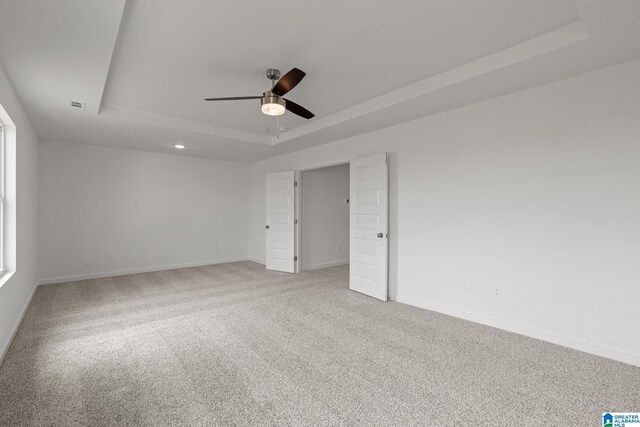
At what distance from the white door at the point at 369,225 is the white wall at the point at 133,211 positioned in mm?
3613

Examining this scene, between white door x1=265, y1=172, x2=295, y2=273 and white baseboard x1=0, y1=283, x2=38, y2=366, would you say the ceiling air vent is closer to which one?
white baseboard x1=0, y1=283, x2=38, y2=366

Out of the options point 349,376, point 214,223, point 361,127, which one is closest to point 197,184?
point 214,223

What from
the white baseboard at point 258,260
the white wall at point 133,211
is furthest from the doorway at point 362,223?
the white wall at point 133,211

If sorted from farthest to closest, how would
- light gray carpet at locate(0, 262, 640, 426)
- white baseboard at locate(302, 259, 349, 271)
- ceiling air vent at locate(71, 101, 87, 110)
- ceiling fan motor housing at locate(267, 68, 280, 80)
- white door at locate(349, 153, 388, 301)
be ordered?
white baseboard at locate(302, 259, 349, 271), white door at locate(349, 153, 388, 301), ceiling air vent at locate(71, 101, 87, 110), ceiling fan motor housing at locate(267, 68, 280, 80), light gray carpet at locate(0, 262, 640, 426)

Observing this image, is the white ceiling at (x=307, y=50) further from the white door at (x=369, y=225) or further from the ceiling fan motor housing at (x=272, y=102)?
the white door at (x=369, y=225)

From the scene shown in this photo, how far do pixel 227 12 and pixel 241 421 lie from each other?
2662 millimetres

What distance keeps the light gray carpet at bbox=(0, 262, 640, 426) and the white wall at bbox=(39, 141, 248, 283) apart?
5.92ft

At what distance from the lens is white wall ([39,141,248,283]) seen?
5156 millimetres

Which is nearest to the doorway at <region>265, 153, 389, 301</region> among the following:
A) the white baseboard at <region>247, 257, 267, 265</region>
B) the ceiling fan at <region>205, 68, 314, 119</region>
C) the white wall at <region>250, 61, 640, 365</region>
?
the white wall at <region>250, 61, 640, 365</region>

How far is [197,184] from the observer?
669 centimetres

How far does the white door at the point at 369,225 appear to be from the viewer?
14.0 feet

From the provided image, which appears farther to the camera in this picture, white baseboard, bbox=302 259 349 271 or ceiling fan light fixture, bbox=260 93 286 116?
white baseboard, bbox=302 259 349 271

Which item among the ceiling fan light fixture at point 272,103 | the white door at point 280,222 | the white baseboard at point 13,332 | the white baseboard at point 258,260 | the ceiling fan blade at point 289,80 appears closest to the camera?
the ceiling fan blade at point 289,80

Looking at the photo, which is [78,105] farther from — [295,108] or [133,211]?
[133,211]
